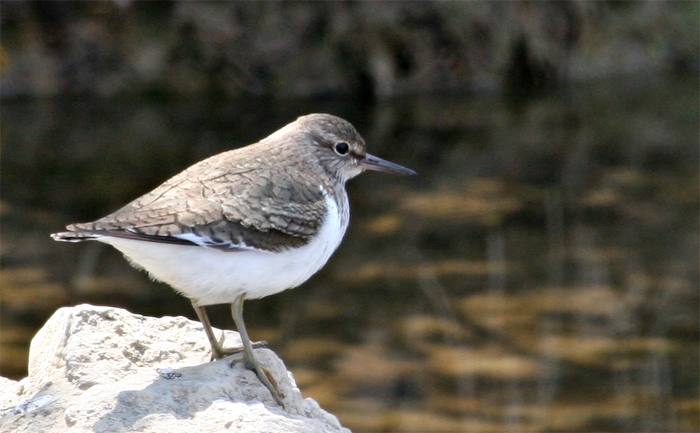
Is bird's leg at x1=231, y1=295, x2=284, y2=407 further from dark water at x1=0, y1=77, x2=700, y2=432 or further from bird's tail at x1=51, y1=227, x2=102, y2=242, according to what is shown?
dark water at x1=0, y1=77, x2=700, y2=432

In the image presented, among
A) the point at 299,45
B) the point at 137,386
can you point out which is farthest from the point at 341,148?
the point at 299,45

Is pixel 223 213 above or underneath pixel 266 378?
above

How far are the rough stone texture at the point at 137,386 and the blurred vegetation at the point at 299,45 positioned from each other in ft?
44.9

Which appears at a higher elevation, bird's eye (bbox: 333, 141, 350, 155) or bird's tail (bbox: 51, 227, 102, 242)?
bird's eye (bbox: 333, 141, 350, 155)

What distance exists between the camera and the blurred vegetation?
678 inches

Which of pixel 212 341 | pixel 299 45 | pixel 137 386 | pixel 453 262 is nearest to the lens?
pixel 137 386

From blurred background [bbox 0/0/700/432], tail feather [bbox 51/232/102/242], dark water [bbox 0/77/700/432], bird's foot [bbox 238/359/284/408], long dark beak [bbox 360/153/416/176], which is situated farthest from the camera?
blurred background [bbox 0/0/700/432]

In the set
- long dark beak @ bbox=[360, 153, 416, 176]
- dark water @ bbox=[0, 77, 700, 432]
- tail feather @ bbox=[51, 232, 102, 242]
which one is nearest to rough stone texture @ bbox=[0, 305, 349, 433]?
tail feather @ bbox=[51, 232, 102, 242]

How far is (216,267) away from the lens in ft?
13.3

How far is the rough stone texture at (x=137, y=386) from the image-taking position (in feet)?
11.9

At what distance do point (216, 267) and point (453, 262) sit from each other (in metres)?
7.08

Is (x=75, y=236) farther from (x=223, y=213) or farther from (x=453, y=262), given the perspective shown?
(x=453, y=262)

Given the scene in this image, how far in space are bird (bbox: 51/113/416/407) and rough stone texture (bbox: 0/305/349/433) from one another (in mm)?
162

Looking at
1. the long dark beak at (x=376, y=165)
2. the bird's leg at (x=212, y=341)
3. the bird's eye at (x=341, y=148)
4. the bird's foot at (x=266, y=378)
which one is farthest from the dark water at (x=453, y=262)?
the bird's foot at (x=266, y=378)
